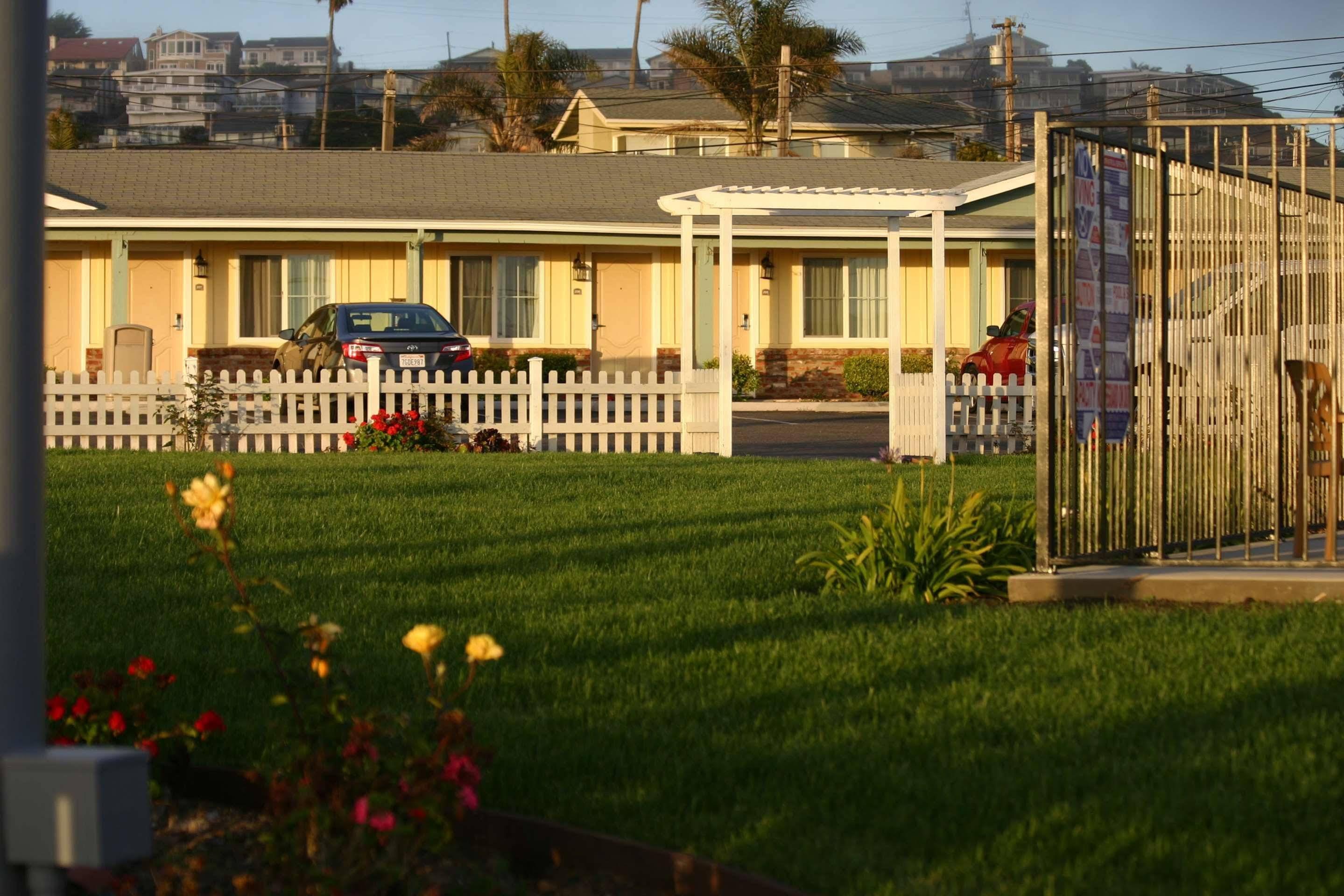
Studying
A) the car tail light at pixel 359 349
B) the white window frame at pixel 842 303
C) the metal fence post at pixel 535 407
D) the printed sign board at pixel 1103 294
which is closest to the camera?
the printed sign board at pixel 1103 294

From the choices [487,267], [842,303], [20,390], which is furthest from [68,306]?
[20,390]

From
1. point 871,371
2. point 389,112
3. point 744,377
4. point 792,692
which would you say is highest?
point 389,112

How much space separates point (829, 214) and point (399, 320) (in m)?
6.68

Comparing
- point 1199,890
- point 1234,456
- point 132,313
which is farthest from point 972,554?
point 132,313

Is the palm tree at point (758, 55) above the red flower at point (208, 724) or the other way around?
above

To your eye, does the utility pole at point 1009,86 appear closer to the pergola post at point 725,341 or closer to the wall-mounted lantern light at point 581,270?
the wall-mounted lantern light at point 581,270

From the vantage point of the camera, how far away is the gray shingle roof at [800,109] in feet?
138

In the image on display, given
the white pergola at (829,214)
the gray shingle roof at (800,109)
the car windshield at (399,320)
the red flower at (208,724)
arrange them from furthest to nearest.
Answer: the gray shingle roof at (800,109), the car windshield at (399,320), the white pergola at (829,214), the red flower at (208,724)

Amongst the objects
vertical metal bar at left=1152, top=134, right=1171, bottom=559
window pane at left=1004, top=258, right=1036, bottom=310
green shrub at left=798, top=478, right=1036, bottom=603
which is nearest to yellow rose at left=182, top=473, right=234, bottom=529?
green shrub at left=798, top=478, right=1036, bottom=603

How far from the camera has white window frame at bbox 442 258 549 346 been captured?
1082 inches

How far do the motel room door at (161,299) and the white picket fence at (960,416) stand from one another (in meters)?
15.6

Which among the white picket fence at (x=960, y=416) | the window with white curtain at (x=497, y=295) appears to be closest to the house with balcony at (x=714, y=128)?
the window with white curtain at (x=497, y=295)

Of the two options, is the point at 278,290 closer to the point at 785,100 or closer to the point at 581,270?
the point at 581,270

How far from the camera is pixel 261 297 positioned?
89.5 ft
